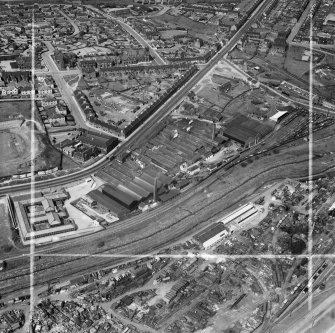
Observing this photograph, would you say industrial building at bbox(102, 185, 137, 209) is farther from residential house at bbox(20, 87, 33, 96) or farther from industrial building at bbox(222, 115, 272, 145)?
residential house at bbox(20, 87, 33, 96)

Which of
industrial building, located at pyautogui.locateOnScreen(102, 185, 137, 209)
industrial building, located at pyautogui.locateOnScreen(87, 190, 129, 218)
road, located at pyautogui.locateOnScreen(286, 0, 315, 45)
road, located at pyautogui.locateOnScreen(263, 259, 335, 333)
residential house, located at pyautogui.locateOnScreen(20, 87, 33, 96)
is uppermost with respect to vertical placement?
road, located at pyautogui.locateOnScreen(286, 0, 315, 45)

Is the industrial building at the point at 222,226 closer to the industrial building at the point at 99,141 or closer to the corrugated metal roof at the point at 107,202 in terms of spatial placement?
the corrugated metal roof at the point at 107,202

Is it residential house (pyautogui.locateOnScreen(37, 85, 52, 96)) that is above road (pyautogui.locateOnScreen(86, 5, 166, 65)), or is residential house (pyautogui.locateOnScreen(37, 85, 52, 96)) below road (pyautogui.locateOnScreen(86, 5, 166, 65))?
below

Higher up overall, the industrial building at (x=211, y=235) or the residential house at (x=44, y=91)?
the residential house at (x=44, y=91)

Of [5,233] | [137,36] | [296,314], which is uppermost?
[137,36]

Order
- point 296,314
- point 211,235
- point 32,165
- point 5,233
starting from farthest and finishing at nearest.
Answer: point 32,165, point 211,235, point 5,233, point 296,314

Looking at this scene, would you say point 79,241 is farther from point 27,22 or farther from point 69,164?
point 27,22

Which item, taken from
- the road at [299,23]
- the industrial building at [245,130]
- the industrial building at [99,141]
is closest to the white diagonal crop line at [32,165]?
the industrial building at [99,141]

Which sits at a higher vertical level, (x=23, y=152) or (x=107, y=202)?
(x=107, y=202)

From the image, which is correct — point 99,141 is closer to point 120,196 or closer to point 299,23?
point 120,196

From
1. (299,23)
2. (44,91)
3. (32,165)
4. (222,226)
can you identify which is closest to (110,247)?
(222,226)

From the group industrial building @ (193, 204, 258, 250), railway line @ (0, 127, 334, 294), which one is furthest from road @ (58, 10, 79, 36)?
industrial building @ (193, 204, 258, 250)

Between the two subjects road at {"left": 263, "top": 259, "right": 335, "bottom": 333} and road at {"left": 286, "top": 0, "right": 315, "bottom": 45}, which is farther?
road at {"left": 286, "top": 0, "right": 315, "bottom": 45}
